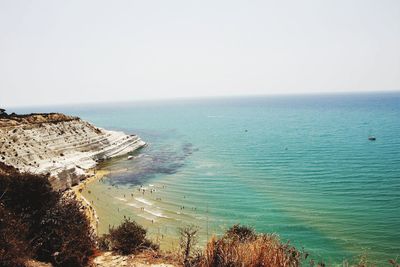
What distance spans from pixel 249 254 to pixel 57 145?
2041 inches

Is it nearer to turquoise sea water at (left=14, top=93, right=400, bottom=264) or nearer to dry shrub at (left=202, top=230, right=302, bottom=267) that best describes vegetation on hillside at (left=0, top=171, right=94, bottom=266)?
dry shrub at (left=202, top=230, right=302, bottom=267)

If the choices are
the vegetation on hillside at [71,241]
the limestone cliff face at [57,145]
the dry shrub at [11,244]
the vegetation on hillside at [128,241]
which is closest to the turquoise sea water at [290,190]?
the limestone cliff face at [57,145]

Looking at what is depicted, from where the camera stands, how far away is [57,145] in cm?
5288

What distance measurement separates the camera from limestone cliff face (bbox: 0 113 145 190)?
39.1 metres

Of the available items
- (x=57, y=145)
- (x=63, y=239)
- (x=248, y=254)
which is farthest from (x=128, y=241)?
(x=57, y=145)

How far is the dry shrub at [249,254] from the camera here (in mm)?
7840

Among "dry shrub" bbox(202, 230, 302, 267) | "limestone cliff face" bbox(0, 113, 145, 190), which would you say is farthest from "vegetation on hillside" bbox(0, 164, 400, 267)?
"limestone cliff face" bbox(0, 113, 145, 190)

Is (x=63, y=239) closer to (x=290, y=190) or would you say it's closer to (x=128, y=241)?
(x=128, y=241)

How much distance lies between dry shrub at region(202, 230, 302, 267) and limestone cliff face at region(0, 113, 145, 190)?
32.0m

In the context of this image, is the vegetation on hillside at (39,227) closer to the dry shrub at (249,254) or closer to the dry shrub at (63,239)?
the dry shrub at (63,239)

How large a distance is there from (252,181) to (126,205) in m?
18.1

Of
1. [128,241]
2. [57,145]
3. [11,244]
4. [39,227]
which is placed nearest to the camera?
[11,244]

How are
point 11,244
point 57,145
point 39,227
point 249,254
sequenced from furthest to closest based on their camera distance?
point 57,145
point 39,227
point 11,244
point 249,254

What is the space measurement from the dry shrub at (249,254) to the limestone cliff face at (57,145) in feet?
105
